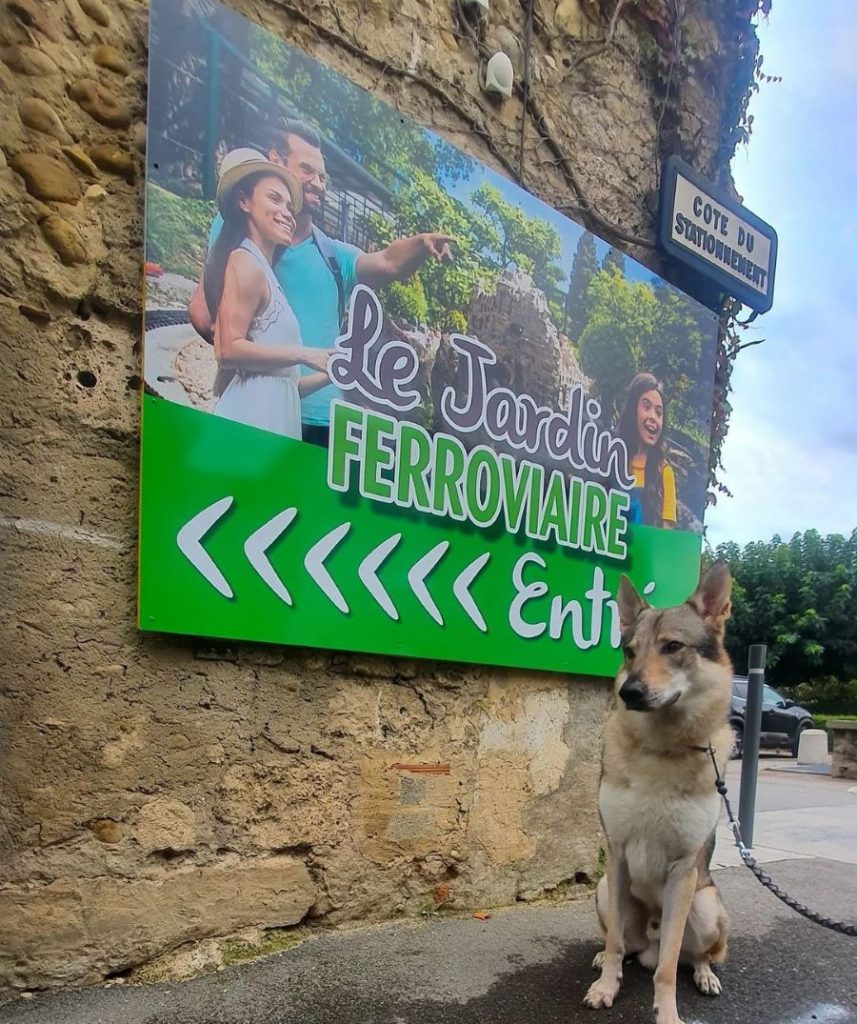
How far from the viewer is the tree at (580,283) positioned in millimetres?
4684

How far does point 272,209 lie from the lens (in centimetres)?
349

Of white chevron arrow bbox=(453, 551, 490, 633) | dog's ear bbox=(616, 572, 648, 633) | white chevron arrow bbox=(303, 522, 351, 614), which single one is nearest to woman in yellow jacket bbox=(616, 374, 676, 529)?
white chevron arrow bbox=(453, 551, 490, 633)

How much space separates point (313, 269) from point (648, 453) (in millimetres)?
2545

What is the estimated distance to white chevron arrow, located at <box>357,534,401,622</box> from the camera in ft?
12.0

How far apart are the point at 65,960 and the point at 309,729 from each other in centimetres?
124

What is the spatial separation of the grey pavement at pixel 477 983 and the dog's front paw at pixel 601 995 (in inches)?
1.9

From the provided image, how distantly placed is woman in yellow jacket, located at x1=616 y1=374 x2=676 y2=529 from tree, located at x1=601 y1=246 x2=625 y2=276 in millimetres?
701

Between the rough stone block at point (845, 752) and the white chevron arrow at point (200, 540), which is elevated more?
the white chevron arrow at point (200, 540)

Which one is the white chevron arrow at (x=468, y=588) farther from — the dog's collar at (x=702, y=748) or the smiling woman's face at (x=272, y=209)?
the smiling woman's face at (x=272, y=209)

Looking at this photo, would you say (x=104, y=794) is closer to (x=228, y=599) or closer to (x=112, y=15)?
(x=228, y=599)

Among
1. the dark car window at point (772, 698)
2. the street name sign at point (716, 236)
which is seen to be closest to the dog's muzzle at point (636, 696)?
→ the street name sign at point (716, 236)

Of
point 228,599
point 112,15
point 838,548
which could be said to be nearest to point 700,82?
point 112,15

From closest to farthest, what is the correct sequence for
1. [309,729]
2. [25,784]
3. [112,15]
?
[25,784] < [112,15] < [309,729]

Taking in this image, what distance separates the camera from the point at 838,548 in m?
32.5
